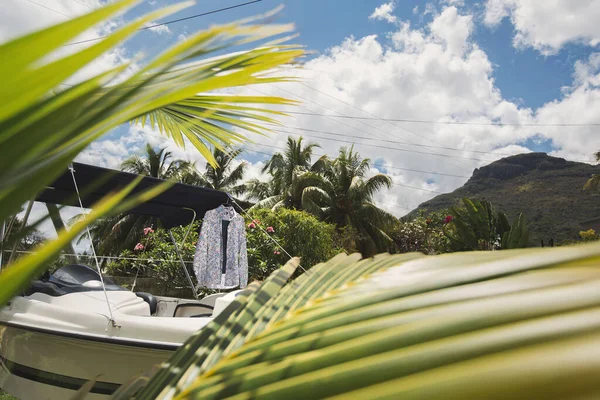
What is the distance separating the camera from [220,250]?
268 inches

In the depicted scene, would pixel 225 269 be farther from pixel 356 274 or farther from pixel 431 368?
pixel 431 368

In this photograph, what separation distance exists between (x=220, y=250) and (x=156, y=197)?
5.51ft

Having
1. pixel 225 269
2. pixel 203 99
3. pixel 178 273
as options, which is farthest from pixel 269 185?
pixel 203 99

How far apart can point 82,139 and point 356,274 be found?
0.48 metres

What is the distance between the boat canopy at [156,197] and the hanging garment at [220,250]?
0.59 m

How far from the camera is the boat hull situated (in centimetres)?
330

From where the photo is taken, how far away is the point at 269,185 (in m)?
23.9

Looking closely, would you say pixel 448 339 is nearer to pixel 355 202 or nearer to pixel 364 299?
pixel 364 299

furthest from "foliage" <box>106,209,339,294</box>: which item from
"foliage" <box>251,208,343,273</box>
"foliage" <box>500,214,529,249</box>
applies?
"foliage" <box>500,214,529,249</box>

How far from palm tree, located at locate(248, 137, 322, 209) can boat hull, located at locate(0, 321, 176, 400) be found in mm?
17342

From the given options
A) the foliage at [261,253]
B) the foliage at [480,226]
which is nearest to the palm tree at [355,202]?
the foliage at [480,226]

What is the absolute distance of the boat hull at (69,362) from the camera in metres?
3.30

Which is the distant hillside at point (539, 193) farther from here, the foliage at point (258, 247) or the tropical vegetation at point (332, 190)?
the foliage at point (258, 247)

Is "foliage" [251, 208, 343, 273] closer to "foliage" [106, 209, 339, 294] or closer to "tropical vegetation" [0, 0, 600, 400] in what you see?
"foliage" [106, 209, 339, 294]
